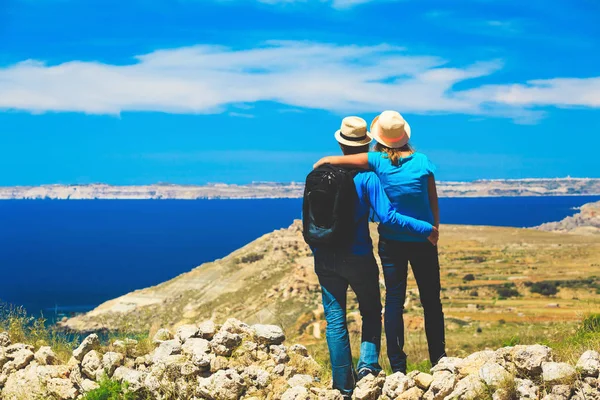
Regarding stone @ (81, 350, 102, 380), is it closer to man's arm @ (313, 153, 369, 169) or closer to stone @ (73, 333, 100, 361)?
stone @ (73, 333, 100, 361)

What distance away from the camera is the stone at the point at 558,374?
5039 mm

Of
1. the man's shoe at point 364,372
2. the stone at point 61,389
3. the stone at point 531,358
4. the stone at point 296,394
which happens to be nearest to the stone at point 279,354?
the stone at point 296,394

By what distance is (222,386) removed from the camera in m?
6.20

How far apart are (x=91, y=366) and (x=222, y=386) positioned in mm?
1635

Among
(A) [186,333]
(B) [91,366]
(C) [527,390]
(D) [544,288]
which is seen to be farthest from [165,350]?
(D) [544,288]

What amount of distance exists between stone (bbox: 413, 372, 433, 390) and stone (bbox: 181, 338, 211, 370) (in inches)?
82.0

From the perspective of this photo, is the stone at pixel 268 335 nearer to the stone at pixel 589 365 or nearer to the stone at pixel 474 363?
the stone at pixel 474 363

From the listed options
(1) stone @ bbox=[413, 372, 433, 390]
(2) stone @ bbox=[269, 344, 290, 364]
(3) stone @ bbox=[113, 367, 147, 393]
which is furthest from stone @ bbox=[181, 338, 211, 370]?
(1) stone @ bbox=[413, 372, 433, 390]

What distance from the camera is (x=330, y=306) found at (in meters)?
6.17

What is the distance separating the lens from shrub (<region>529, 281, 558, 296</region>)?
28203mm

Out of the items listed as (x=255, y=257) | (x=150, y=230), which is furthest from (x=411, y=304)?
(x=150, y=230)

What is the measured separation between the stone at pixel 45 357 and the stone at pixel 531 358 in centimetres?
500

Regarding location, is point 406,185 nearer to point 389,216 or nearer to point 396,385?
point 389,216

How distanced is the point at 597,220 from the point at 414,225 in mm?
96860
